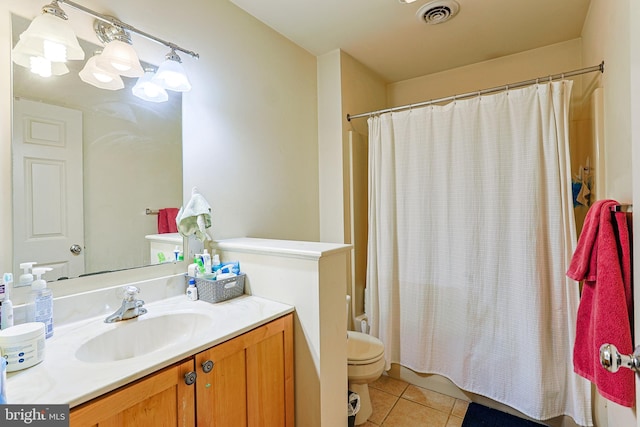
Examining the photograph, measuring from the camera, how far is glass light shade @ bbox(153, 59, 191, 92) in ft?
4.59

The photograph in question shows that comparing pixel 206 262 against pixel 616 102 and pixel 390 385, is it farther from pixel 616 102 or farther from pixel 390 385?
pixel 616 102

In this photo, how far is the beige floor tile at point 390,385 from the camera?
2127mm

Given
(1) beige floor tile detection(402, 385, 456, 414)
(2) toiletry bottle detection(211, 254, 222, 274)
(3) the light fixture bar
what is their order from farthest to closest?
(1) beige floor tile detection(402, 385, 456, 414)
(2) toiletry bottle detection(211, 254, 222, 274)
(3) the light fixture bar

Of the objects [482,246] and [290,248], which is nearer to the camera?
[290,248]

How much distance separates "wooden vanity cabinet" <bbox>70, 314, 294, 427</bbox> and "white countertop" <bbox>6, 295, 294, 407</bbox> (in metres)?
0.03

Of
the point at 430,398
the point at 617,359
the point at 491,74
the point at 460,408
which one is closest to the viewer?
the point at 617,359

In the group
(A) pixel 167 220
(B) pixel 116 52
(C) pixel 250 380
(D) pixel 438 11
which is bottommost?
(C) pixel 250 380

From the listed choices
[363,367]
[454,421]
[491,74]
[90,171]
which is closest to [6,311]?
[90,171]

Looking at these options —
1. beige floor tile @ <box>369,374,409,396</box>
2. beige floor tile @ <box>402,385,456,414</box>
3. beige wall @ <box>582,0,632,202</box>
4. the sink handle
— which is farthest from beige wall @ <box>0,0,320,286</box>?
beige wall @ <box>582,0,632,202</box>

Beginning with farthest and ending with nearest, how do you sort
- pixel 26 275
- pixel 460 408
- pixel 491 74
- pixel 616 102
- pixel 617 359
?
1. pixel 491 74
2. pixel 460 408
3. pixel 616 102
4. pixel 26 275
5. pixel 617 359

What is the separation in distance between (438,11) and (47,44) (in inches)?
75.2

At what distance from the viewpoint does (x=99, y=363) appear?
0.91 m

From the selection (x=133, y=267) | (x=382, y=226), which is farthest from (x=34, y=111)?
(x=382, y=226)

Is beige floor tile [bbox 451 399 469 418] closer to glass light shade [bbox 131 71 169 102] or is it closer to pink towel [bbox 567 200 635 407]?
pink towel [bbox 567 200 635 407]
